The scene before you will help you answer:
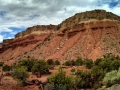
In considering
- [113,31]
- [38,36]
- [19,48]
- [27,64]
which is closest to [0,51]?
[19,48]

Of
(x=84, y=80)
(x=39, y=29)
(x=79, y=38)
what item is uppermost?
(x=39, y=29)

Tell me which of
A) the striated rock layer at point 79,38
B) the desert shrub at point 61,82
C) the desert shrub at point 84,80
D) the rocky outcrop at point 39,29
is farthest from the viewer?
the rocky outcrop at point 39,29

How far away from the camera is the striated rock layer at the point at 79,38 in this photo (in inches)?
2537

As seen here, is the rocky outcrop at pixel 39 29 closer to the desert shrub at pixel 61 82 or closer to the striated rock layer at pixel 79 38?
the striated rock layer at pixel 79 38

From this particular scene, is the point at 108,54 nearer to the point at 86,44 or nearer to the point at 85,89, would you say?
the point at 86,44

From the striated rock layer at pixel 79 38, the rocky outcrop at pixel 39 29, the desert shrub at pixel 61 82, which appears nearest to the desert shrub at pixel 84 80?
the desert shrub at pixel 61 82

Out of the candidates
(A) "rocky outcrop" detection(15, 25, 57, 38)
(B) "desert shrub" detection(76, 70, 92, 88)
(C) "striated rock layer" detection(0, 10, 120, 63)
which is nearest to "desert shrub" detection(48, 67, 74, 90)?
(B) "desert shrub" detection(76, 70, 92, 88)

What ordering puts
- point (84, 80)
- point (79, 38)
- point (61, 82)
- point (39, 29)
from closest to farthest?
point (61, 82) < point (84, 80) < point (79, 38) < point (39, 29)

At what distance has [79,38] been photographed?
2840 inches

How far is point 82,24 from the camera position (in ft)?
244

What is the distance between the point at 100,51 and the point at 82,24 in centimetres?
1476

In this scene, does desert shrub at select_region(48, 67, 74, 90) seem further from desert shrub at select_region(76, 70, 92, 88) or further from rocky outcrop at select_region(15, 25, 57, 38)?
rocky outcrop at select_region(15, 25, 57, 38)

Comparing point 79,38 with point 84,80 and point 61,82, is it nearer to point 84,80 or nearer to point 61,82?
point 84,80

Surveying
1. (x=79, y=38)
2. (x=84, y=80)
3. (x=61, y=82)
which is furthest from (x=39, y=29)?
(x=61, y=82)
